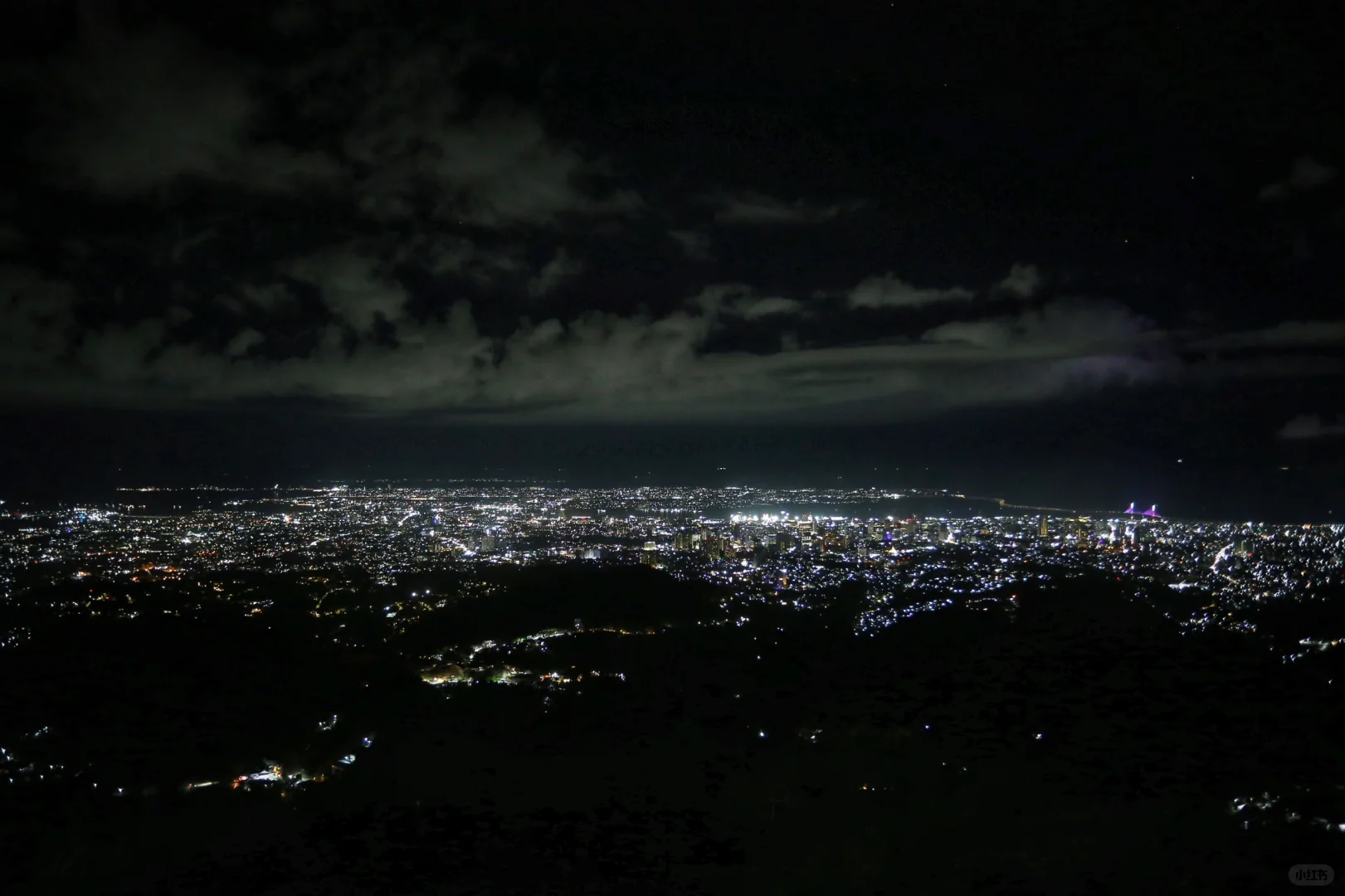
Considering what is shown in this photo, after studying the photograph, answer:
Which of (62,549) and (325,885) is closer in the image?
(325,885)

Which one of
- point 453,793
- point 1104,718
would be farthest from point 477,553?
point 1104,718

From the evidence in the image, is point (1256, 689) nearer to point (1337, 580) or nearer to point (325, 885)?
point (1337, 580)

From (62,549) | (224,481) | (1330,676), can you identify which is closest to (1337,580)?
(1330,676)

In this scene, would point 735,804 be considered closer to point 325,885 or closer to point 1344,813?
point 325,885

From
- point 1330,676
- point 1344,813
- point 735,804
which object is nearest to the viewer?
point 1344,813

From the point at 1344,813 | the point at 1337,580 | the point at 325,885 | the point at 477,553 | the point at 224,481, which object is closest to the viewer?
the point at 325,885

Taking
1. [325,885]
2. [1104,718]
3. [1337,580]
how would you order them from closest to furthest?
[325,885] → [1104,718] → [1337,580]
